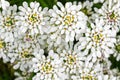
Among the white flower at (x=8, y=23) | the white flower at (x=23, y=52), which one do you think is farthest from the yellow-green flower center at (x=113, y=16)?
the white flower at (x=8, y=23)

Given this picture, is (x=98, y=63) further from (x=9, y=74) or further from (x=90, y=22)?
(x=9, y=74)

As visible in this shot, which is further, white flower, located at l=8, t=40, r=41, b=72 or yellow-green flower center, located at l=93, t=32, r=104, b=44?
white flower, located at l=8, t=40, r=41, b=72

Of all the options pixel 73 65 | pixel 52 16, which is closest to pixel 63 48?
pixel 73 65

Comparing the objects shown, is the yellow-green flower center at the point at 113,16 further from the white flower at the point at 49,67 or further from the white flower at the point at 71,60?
the white flower at the point at 49,67

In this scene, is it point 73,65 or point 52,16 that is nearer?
point 52,16

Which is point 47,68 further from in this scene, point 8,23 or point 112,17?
point 112,17

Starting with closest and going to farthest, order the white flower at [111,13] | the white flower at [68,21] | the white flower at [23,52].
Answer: the white flower at [68,21] < the white flower at [111,13] < the white flower at [23,52]

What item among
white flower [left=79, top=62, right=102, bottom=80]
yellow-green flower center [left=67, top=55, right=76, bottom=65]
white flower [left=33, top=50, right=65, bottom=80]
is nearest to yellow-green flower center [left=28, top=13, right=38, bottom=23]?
white flower [left=33, top=50, right=65, bottom=80]

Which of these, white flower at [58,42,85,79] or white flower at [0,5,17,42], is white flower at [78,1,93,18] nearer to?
white flower at [58,42,85,79]
